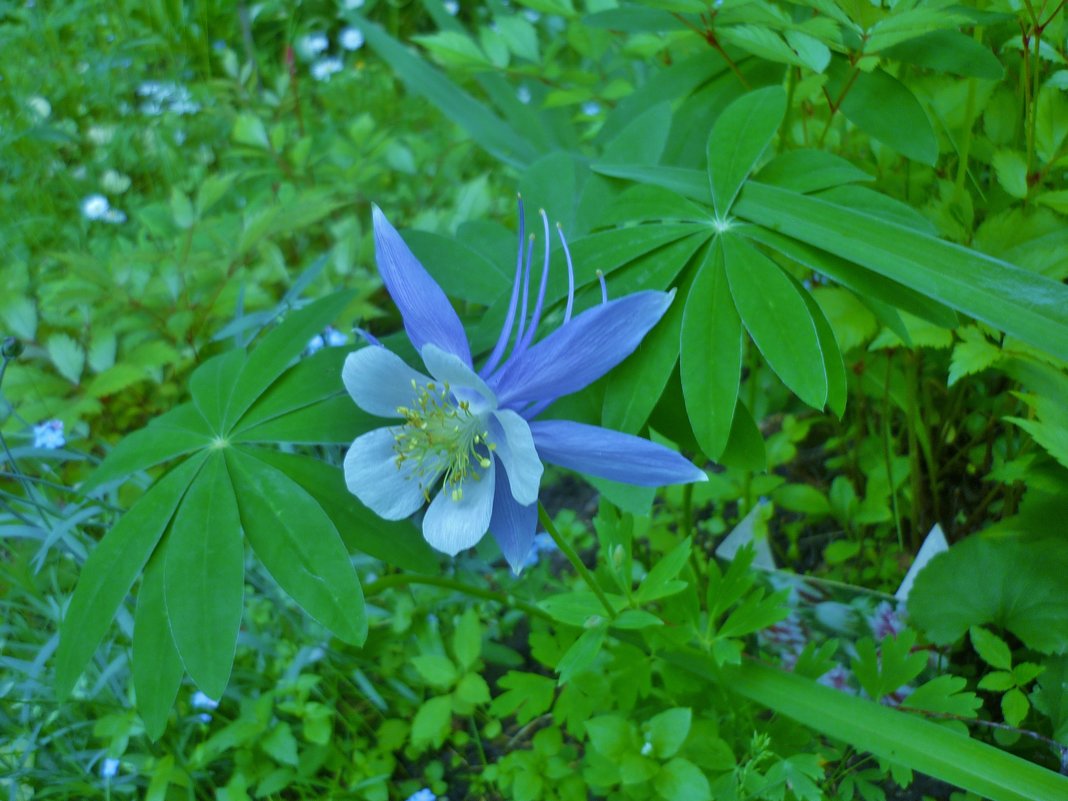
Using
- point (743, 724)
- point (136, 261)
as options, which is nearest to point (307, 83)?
point (136, 261)

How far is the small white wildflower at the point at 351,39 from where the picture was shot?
12.1 feet

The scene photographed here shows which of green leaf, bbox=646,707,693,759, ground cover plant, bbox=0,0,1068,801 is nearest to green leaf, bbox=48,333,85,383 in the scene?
ground cover plant, bbox=0,0,1068,801

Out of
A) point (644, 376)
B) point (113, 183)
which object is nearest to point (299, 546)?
point (644, 376)

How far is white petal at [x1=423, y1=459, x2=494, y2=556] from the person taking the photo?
1026 mm

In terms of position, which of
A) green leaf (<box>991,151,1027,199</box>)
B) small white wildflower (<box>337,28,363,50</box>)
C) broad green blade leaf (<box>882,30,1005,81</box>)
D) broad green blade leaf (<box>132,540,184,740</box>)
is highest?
broad green blade leaf (<box>882,30,1005,81</box>)

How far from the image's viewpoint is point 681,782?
48.9 inches

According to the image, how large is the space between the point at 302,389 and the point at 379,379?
9.0 inches

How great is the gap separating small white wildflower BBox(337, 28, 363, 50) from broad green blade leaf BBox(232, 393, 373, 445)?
2.88 meters

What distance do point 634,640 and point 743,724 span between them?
0.71 feet

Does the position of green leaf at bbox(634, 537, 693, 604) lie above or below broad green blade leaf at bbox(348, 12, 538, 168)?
below

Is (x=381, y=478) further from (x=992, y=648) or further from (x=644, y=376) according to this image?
(x=992, y=648)

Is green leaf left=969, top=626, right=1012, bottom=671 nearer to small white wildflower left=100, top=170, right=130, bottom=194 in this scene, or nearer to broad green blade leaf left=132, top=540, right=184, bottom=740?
broad green blade leaf left=132, top=540, right=184, bottom=740

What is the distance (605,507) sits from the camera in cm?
137

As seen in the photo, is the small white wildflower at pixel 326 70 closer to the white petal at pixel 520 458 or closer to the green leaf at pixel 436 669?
the green leaf at pixel 436 669
